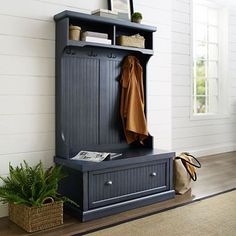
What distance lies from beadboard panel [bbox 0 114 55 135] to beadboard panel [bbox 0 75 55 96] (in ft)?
0.61

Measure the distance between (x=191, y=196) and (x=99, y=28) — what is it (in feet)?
5.87

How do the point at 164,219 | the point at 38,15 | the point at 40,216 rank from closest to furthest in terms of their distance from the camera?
the point at 40,216
the point at 164,219
the point at 38,15

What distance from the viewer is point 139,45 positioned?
10.5 ft

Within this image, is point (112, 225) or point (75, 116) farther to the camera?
point (75, 116)

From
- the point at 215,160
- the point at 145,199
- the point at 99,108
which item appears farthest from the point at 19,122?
the point at 215,160

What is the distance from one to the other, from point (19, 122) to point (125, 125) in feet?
3.35

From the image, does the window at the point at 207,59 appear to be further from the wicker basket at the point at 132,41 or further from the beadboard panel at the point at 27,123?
the beadboard panel at the point at 27,123

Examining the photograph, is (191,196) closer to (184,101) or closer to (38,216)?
(38,216)

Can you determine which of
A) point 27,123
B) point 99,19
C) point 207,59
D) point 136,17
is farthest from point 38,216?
point 207,59

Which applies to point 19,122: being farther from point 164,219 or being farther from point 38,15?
point 164,219

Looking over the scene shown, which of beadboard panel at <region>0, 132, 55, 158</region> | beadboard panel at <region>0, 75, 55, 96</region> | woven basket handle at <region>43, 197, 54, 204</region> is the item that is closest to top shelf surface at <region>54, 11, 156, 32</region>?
beadboard panel at <region>0, 75, 55, 96</region>

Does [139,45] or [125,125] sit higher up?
[139,45]

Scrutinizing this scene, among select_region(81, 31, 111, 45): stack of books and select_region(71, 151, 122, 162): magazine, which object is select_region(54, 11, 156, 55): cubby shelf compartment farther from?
select_region(71, 151, 122, 162): magazine

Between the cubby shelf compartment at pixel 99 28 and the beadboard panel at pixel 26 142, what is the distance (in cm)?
75
